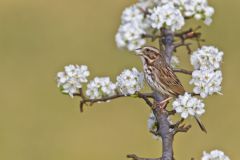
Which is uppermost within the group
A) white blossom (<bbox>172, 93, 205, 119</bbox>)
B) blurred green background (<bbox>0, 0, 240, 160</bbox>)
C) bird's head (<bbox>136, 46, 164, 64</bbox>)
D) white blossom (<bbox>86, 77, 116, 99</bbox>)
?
blurred green background (<bbox>0, 0, 240, 160</bbox>)

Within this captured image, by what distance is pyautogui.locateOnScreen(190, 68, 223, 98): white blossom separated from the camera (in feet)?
12.1

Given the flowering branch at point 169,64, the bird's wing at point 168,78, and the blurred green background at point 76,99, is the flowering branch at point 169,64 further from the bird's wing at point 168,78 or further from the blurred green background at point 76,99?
the blurred green background at point 76,99

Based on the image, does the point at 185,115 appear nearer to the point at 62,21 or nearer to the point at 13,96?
the point at 13,96

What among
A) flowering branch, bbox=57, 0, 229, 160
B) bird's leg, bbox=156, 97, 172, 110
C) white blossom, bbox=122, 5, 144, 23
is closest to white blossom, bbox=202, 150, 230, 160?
flowering branch, bbox=57, 0, 229, 160

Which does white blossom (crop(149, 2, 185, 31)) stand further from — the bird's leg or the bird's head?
the bird's leg

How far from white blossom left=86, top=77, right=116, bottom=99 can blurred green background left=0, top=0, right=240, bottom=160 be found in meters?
7.04

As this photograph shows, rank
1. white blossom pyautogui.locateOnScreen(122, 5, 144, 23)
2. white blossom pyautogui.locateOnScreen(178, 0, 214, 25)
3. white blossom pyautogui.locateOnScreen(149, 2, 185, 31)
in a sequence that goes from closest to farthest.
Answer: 1. white blossom pyautogui.locateOnScreen(149, 2, 185, 31)
2. white blossom pyautogui.locateOnScreen(178, 0, 214, 25)
3. white blossom pyautogui.locateOnScreen(122, 5, 144, 23)

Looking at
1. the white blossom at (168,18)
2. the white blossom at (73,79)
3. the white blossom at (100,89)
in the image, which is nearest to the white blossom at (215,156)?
the white blossom at (100,89)

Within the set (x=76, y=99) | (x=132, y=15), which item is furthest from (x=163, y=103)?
(x=76, y=99)

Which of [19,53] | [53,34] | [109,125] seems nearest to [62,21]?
[53,34]

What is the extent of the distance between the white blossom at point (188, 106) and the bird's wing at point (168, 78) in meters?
0.33

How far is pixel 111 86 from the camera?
4.04 m

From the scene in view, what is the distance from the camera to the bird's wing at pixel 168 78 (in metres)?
4.10

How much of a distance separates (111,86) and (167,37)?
416 millimetres
